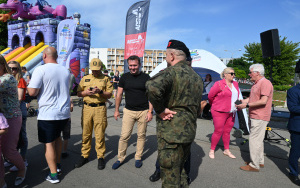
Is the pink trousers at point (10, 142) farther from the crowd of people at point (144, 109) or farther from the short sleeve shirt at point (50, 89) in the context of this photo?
the short sleeve shirt at point (50, 89)

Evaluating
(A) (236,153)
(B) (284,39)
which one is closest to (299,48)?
(B) (284,39)

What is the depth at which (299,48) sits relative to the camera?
30422mm

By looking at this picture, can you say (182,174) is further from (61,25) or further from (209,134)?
(61,25)

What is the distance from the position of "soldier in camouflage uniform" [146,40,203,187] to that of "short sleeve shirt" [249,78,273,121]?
1.86 m

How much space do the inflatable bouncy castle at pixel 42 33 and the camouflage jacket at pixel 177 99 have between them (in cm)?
1330

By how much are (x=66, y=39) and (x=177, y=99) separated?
13825 mm

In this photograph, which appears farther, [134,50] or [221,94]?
[134,50]

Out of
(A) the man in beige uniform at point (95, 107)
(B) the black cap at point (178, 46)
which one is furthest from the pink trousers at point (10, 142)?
(B) the black cap at point (178, 46)

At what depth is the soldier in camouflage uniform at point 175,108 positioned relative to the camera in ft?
6.15

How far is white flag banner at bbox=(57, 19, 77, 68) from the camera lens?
1362cm

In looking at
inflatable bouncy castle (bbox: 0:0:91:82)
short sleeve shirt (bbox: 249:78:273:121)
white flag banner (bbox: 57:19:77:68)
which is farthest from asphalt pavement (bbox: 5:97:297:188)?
inflatable bouncy castle (bbox: 0:0:91:82)

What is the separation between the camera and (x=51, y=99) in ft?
9.02

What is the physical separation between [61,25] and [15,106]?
1291 centimetres

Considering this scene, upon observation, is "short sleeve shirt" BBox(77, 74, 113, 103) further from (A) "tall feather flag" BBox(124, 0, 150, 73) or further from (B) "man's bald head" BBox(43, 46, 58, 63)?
(A) "tall feather flag" BBox(124, 0, 150, 73)
